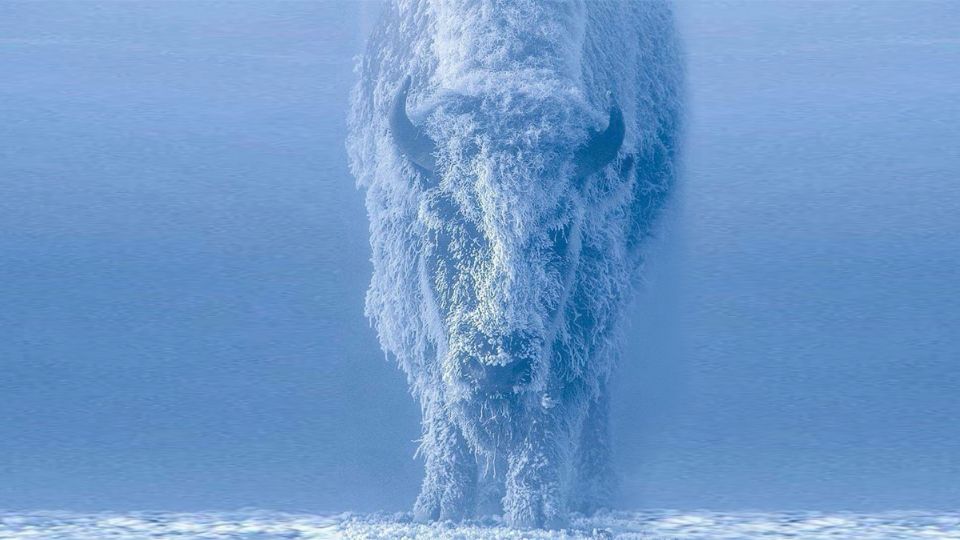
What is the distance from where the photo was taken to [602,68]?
487 centimetres

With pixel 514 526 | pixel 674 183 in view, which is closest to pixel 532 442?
pixel 514 526

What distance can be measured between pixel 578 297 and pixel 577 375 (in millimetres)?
293

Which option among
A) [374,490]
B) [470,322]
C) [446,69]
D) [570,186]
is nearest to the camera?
[470,322]

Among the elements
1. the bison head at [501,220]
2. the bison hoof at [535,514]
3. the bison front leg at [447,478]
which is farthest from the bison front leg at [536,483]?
the bison head at [501,220]

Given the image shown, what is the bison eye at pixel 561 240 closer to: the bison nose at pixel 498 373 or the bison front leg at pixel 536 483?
the bison nose at pixel 498 373

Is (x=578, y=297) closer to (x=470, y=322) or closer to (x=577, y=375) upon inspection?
(x=577, y=375)

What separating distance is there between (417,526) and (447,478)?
23cm

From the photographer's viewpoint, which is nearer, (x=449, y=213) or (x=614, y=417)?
(x=449, y=213)

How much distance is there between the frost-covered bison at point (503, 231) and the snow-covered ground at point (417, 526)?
17 centimetres

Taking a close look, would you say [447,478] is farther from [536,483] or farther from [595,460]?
[595,460]

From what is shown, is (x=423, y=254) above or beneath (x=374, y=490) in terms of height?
above

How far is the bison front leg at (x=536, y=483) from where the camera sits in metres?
4.32

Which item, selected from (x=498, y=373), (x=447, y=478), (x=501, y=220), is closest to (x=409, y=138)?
(x=501, y=220)

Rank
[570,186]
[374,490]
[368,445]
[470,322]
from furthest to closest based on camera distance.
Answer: [368,445], [374,490], [570,186], [470,322]
